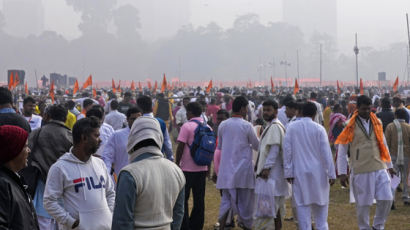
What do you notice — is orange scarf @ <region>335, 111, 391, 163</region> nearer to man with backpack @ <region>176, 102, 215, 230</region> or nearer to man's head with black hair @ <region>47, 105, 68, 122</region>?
man with backpack @ <region>176, 102, 215, 230</region>

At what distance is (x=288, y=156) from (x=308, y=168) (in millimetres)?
271

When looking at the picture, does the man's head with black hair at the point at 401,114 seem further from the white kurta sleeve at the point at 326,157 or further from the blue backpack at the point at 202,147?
the blue backpack at the point at 202,147

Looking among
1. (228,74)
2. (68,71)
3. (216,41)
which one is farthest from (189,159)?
(216,41)

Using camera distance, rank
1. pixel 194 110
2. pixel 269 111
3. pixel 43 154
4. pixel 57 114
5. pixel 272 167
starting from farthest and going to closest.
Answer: pixel 194 110
pixel 269 111
pixel 272 167
pixel 57 114
pixel 43 154

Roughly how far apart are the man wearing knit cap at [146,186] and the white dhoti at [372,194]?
13.3ft

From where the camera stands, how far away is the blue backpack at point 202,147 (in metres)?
7.85

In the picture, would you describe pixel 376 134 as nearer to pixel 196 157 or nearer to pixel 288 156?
pixel 288 156

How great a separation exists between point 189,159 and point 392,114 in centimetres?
514

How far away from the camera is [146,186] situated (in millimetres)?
3678

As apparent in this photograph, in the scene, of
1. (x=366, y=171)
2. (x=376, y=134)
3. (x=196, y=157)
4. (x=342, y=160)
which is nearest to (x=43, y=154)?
(x=196, y=157)

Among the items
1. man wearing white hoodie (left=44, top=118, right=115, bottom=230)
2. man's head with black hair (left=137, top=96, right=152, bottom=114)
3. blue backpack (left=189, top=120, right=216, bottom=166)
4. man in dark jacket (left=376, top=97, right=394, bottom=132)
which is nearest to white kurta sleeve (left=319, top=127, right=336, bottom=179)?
blue backpack (left=189, top=120, right=216, bottom=166)

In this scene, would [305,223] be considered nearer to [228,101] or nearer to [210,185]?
[210,185]

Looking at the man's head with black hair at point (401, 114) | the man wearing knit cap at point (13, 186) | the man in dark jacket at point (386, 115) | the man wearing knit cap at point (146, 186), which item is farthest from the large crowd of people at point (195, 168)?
the man in dark jacket at point (386, 115)

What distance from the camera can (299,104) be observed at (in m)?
8.24
